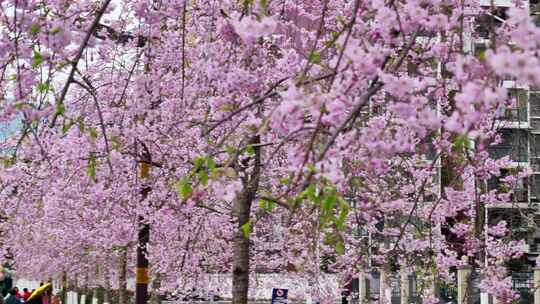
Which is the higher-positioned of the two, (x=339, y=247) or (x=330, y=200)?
(x=330, y=200)

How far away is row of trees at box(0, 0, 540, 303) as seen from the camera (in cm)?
400

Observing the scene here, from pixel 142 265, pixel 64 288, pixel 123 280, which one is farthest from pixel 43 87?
pixel 64 288

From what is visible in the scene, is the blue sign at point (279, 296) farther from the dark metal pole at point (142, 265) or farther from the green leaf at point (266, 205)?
the green leaf at point (266, 205)

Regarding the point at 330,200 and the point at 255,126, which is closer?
the point at 330,200

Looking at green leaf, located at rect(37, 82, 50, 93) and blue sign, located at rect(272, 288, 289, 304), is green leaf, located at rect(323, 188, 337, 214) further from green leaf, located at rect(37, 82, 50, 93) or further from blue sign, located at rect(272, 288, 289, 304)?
blue sign, located at rect(272, 288, 289, 304)

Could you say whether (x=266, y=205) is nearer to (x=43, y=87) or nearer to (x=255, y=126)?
(x=43, y=87)

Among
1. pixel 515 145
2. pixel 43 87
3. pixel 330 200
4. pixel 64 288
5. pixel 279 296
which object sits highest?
pixel 515 145

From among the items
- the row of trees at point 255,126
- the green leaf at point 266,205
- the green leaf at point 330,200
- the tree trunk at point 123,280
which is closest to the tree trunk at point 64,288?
the row of trees at point 255,126

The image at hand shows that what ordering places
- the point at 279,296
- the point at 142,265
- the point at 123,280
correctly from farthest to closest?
the point at 123,280 < the point at 279,296 < the point at 142,265

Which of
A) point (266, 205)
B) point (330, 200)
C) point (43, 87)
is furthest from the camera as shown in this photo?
point (43, 87)

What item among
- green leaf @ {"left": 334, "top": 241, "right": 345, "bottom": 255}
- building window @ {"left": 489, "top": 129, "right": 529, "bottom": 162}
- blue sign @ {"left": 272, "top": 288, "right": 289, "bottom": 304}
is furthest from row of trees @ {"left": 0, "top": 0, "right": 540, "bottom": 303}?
blue sign @ {"left": 272, "top": 288, "right": 289, "bottom": 304}

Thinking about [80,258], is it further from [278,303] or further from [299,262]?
[299,262]

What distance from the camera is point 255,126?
257 inches

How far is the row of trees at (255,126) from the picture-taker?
400 cm
